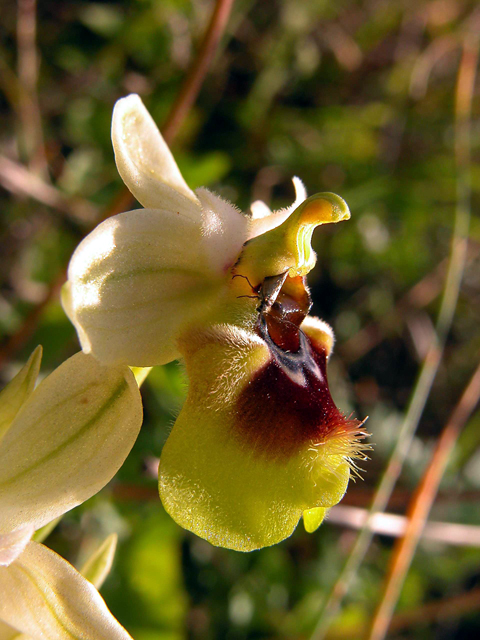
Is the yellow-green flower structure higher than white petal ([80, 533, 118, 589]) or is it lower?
higher

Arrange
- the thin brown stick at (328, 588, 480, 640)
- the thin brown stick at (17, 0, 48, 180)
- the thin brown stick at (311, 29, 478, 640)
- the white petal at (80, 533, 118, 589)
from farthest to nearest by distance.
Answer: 1. the thin brown stick at (17, 0, 48, 180)
2. the thin brown stick at (328, 588, 480, 640)
3. the thin brown stick at (311, 29, 478, 640)
4. the white petal at (80, 533, 118, 589)

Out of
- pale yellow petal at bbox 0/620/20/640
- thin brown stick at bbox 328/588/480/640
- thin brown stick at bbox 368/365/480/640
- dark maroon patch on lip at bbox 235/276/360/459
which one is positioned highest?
dark maroon patch on lip at bbox 235/276/360/459

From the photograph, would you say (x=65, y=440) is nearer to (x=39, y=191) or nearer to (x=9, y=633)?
(x=9, y=633)

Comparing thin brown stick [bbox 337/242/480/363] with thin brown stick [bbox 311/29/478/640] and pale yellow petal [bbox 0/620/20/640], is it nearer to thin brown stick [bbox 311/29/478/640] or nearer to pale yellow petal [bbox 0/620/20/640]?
thin brown stick [bbox 311/29/478/640]

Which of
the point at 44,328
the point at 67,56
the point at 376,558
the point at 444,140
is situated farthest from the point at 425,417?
the point at 67,56

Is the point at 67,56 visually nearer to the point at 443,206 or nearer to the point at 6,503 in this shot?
the point at 443,206

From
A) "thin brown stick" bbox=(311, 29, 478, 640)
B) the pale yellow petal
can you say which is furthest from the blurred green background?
the pale yellow petal

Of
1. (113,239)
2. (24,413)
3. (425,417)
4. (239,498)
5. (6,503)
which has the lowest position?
(425,417)

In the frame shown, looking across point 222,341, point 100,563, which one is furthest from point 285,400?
point 100,563
